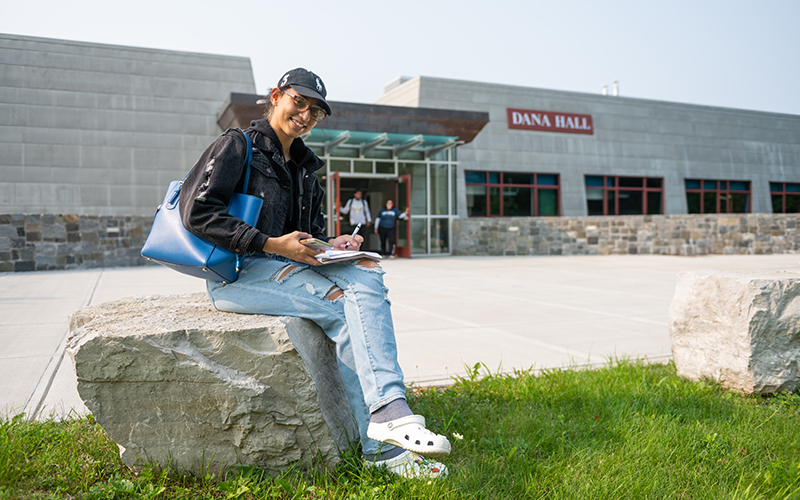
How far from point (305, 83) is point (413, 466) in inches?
65.3

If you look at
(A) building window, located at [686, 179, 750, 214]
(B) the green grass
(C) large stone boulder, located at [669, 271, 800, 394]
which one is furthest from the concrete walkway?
(A) building window, located at [686, 179, 750, 214]

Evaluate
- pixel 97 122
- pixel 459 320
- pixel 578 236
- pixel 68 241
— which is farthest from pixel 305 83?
pixel 97 122

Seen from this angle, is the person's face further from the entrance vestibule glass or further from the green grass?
the entrance vestibule glass

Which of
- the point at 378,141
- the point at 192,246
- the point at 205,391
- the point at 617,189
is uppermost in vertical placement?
the point at 378,141

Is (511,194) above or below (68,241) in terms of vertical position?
above

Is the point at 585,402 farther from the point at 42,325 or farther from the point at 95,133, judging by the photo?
the point at 95,133

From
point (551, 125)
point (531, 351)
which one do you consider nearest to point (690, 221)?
point (551, 125)

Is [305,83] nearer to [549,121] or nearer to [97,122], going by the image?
[97,122]

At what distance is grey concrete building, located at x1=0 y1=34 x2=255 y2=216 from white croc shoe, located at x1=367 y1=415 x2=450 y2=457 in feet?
55.4

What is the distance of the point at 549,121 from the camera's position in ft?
72.6

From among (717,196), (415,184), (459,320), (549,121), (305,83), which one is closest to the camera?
(305,83)

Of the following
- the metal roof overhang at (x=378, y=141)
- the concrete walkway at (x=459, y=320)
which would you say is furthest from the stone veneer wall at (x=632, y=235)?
the concrete walkway at (x=459, y=320)

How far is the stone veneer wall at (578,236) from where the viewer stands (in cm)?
1312

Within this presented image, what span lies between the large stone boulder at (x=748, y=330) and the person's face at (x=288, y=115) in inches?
97.7
